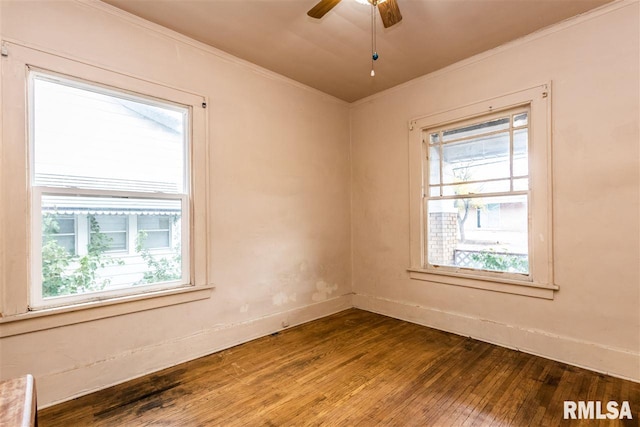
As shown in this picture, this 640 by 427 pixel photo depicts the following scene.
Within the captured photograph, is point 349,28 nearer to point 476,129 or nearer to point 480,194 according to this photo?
point 476,129

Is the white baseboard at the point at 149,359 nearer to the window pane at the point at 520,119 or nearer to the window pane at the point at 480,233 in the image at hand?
the window pane at the point at 480,233

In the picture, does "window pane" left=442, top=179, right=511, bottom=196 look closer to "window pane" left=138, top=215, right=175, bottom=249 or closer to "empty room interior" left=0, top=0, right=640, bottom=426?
"empty room interior" left=0, top=0, right=640, bottom=426

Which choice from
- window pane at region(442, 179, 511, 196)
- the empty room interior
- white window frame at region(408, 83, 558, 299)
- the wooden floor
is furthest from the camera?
window pane at region(442, 179, 511, 196)

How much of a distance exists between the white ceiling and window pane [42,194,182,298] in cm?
149

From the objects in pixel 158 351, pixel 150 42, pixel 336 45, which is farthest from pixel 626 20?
pixel 158 351

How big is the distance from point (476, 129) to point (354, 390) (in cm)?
269

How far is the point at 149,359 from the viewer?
2432 mm

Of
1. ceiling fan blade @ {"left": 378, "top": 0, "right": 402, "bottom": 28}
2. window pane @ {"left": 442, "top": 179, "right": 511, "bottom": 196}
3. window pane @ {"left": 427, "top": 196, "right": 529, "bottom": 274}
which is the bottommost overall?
window pane @ {"left": 427, "top": 196, "right": 529, "bottom": 274}

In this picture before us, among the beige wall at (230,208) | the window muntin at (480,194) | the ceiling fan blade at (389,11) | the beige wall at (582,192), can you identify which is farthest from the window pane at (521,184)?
the beige wall at (230,208)

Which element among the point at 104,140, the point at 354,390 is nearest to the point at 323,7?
the point at 104,140

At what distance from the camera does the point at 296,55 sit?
9.80ft

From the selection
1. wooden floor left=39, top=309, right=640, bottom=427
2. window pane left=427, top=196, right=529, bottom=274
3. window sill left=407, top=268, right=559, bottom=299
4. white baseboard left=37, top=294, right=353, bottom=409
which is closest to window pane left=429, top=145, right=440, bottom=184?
window pane left=427, top=196, right=529, bottom=274

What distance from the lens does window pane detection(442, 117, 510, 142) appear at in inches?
117

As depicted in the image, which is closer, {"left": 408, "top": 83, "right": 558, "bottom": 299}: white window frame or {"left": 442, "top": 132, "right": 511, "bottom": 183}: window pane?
{"left": 408, "top": 83, "right": 558, "bottom": 299}: white window frame
